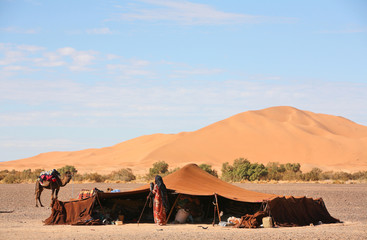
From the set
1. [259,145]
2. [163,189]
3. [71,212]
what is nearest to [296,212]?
[163,189]

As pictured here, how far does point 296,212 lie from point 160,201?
4.52 metres

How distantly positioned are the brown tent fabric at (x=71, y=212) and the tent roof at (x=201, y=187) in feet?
6.00

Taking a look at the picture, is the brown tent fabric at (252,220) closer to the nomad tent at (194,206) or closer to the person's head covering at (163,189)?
the nomad tent at (194,206)

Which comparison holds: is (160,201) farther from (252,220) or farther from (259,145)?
(259,145)

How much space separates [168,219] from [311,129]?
283 feet

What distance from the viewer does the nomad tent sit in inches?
733

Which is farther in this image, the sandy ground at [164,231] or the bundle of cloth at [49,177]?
the bundle of cloth at [49,177]

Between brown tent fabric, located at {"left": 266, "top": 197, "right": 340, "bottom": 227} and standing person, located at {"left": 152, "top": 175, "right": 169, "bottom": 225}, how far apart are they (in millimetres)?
3316

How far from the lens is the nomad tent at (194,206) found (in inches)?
733

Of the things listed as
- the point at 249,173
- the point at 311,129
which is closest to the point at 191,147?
the point at 311,129

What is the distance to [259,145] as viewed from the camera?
9325 centimetres

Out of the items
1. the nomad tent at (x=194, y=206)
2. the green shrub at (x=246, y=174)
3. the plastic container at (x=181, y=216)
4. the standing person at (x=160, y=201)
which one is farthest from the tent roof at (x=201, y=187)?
the green shrub at (x=246, y=174)

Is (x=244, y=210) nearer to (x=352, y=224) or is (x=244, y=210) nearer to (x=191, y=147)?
(x=352, y=224)

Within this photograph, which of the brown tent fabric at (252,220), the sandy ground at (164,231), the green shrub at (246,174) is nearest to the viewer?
the sandy ground at (164,231)
